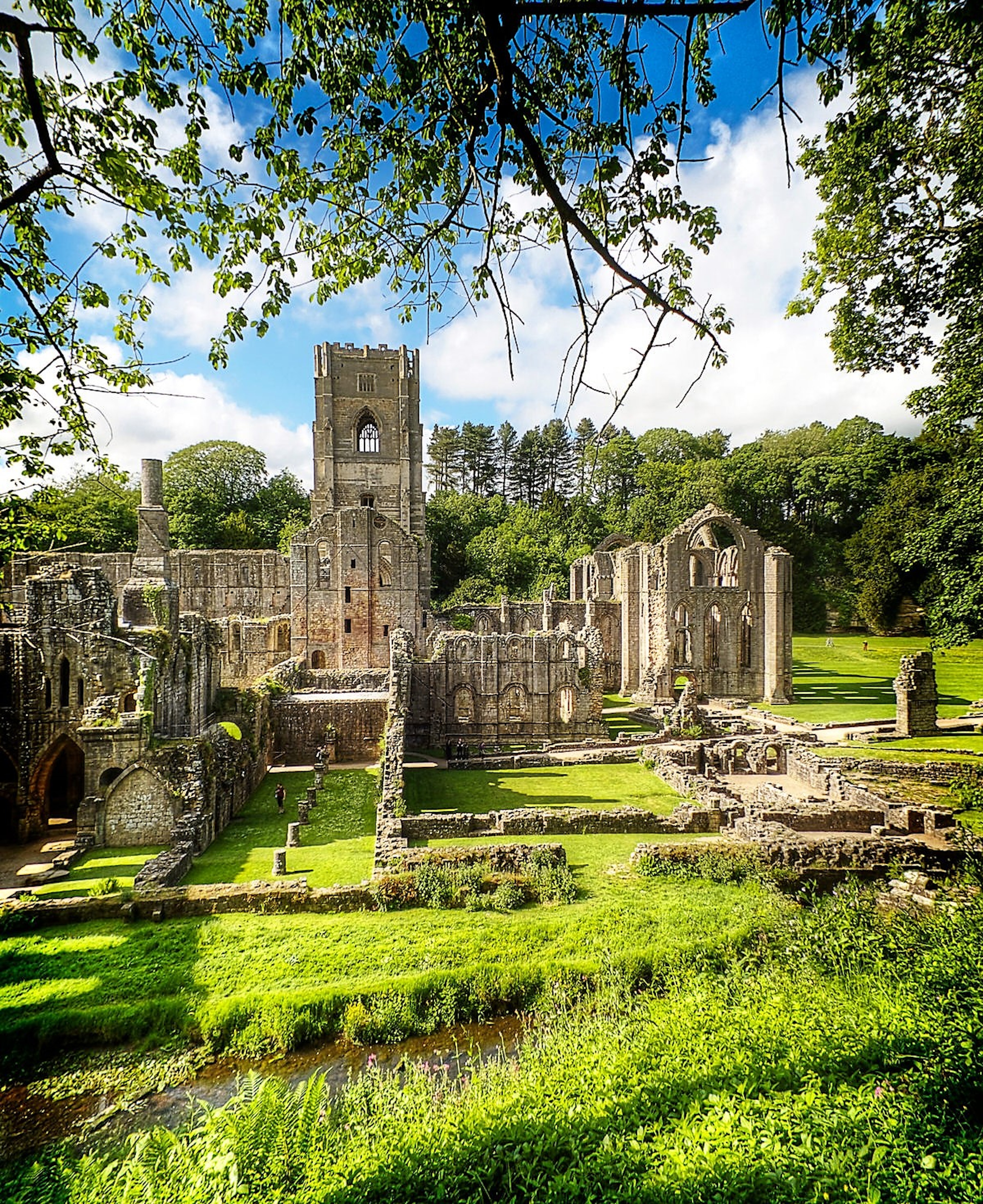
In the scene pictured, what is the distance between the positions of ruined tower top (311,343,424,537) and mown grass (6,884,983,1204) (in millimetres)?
34486

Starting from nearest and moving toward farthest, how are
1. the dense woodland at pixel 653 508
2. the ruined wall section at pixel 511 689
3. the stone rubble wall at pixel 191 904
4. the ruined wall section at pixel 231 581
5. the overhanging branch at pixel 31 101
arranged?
1. the overhanging branch at pixel 31 101
2. the stone rubble wall at pixel 191 904
3. the ruined wall section at pixel 511 689
4. the ruined wall section at pixel 231 581
5. the dense woodland at pixel 653 508

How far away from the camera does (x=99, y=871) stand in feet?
36.0

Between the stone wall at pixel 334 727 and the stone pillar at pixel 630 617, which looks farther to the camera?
the stone pillar at pixel 630 617

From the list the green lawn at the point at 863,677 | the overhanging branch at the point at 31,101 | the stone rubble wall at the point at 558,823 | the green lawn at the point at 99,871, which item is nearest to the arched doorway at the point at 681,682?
the green lawn at the point at 863,677

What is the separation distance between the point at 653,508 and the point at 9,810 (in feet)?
162

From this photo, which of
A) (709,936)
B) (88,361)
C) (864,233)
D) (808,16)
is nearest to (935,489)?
(864,233)

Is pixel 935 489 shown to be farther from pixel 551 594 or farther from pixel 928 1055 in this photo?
pixel 928 1055

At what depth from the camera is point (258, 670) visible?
29281 mm

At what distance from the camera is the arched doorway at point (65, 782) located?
13.6 meters

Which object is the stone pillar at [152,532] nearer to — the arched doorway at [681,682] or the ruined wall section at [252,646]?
the ruined wall section at [252,646]

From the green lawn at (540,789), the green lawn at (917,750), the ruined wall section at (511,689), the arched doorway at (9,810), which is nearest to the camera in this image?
the arched doorway at (9,810)

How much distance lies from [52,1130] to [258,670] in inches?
973

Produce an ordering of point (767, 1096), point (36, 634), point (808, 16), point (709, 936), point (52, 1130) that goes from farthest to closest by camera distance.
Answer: point (36, 634) → point (709, 936) → point (52, 1130) → point (767, 1096) → point (808, 16)

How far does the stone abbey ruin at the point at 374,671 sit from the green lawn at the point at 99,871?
1.25ft
